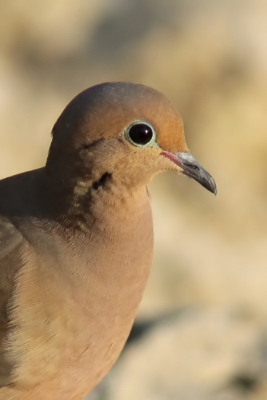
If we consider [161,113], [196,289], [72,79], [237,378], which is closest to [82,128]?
[161,113]

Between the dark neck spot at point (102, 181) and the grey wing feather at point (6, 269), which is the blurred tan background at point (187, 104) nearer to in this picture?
the grey wing feather at point (6, 269)

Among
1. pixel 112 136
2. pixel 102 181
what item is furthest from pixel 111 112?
pixel 102 181

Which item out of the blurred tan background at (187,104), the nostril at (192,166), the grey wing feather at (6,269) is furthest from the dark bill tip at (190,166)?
the blurred tan background at (187,104)

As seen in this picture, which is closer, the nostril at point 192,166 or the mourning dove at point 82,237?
the mourning dove at point 82,237

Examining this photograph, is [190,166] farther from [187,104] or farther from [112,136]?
[187,104]

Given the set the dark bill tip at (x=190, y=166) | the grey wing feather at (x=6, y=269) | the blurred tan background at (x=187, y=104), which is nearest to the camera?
the dark bill tip at (x=190, y=166)

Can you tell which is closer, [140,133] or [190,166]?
[140,133]

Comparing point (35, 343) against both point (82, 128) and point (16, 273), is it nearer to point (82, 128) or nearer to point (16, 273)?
point (16, 273)
